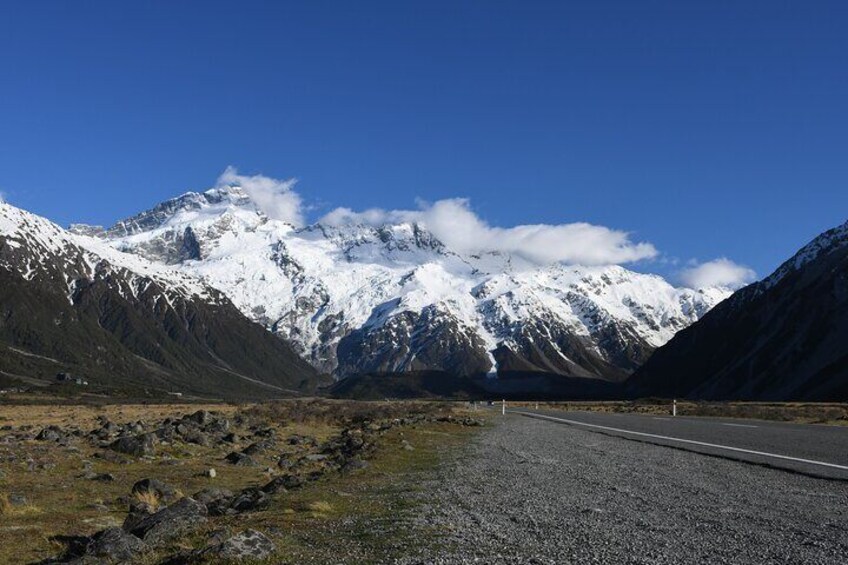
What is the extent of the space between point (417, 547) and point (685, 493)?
761cm

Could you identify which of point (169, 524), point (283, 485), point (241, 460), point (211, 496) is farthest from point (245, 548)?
point (241, 460)

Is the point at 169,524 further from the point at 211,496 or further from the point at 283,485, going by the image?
the point at 283,485

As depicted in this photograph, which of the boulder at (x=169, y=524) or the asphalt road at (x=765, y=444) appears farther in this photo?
the asphalt road at (x=765, y=444)

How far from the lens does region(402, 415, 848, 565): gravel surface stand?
10.3 m

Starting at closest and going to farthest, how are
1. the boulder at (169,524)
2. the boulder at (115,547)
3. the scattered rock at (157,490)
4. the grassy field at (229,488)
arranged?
the boulder at (115,547) → the grassy field at (229,488) → the boulder at (169,524) → the scattered rock at (157,490)

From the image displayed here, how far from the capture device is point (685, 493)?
15.7 meters

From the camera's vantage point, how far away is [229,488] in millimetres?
21203

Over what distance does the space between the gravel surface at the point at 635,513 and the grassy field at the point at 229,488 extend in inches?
38.4

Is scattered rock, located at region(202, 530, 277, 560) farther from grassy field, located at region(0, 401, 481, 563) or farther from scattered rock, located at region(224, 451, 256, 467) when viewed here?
scattered rock, located at region(224, 451, 256, 467)

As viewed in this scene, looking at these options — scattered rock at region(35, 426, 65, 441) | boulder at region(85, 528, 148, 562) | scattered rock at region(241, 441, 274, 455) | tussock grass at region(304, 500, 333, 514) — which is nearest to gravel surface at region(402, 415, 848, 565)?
tussock grass at region(304, 500, 333, 514)

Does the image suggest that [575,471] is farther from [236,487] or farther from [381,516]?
[236,487]

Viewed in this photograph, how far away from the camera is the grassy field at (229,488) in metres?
11.5

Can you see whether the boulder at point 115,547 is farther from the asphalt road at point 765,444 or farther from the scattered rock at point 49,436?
the scattered rock at point 49,436

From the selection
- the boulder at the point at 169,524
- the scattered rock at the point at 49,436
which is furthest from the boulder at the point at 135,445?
the boulder at the point at 169,524
